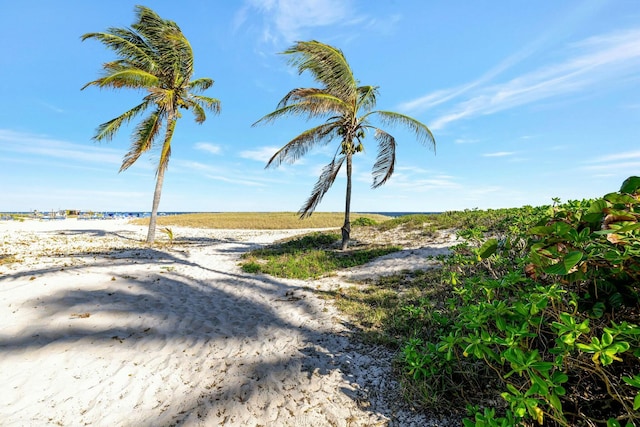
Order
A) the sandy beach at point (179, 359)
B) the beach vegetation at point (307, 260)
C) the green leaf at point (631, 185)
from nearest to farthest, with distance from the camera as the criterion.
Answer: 1. the green leaf at point (631, 185)
2. the sandy beach at point (179, 359)
3. the beach vegetation at point (307, 260)

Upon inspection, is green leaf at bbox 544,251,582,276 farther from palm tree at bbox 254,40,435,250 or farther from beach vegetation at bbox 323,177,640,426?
palm tree at bbox 254,40,435,250

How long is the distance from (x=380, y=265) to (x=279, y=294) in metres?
3.60

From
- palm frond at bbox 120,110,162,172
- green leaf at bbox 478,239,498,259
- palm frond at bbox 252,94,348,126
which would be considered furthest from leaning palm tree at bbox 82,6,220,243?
green leaf at bbox 478,239,498,259

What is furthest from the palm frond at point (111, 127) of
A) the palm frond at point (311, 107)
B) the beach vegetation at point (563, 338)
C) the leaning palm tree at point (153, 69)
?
the beach vegetation at point (563, 338)

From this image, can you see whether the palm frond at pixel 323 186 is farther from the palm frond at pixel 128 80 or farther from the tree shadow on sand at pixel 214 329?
the palm frond at pixel 128 80

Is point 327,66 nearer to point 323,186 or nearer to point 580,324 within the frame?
point 323,186

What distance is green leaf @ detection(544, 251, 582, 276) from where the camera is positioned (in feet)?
5.32

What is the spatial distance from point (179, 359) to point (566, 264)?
4384 mm

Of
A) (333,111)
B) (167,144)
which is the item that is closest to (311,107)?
(333,111)

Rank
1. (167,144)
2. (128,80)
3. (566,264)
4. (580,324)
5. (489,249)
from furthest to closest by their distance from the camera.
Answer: (167,144) → (128,80) → (489,249) → (566,264) → (580,324)

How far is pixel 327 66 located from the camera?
33.2ft

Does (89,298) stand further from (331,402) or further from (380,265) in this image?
(380,265)

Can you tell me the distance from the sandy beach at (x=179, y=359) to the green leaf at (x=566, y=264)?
177cm

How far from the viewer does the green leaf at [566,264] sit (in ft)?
5.32
